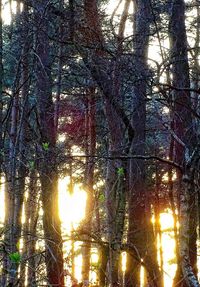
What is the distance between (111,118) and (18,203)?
533cm

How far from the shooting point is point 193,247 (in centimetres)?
867

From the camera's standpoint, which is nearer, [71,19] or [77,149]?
[71,19]

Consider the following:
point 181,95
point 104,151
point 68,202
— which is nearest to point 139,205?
point 68,202

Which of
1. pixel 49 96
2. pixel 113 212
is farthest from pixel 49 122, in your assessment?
pixel 113 212

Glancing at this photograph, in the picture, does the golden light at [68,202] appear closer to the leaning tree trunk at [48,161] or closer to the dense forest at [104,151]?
the dense forest at [104,151]

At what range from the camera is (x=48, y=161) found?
719 cm

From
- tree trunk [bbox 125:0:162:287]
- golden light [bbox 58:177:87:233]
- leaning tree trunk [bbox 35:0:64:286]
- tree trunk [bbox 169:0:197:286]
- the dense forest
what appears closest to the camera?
the dense forest

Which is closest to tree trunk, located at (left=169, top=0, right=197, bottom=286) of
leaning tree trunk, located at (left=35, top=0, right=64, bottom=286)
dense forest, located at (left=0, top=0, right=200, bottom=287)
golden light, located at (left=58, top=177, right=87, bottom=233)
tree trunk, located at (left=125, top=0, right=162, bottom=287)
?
dense forest, located at (left=0, top=0, right=200, bottom=287)

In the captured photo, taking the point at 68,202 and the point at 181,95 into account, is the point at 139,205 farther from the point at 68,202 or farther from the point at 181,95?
the point at 181,95

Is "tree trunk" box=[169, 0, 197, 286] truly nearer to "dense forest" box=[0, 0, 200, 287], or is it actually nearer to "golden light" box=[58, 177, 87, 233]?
"dense forest" box=[0, 0, 200, 287]

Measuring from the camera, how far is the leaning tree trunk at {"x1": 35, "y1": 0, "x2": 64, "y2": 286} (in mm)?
7168

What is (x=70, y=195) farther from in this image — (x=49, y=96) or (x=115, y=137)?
(x=115, y=137)

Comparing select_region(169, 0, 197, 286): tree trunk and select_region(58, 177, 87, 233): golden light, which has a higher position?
select_region(169, 0, 197, 286): tree trunk

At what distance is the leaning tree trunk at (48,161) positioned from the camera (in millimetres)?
7168
